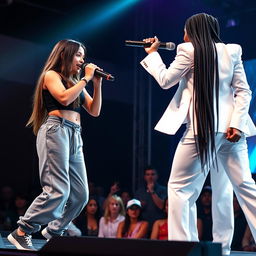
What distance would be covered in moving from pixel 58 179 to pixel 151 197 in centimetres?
286

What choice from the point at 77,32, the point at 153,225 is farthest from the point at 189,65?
the point at 77,32

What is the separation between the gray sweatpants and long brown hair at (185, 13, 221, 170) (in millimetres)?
662

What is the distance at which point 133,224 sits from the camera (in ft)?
17.6

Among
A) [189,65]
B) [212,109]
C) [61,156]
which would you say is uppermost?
[189,65]

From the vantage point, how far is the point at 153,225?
5227 mm

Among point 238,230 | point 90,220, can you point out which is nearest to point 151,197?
point 90,220

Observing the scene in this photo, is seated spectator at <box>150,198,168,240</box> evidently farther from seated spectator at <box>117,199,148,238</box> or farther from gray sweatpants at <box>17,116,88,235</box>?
gray sweatpants at <box>17,116,88,235</box>

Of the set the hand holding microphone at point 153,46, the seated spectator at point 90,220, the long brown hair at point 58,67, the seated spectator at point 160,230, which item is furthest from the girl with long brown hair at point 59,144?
the seated spectator at point 90,220

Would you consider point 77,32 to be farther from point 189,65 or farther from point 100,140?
point 189,65

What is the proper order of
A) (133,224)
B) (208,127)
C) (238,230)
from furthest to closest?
(133,224) < (238,230) < (208,127)

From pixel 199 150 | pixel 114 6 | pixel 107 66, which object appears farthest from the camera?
pixel 107 66

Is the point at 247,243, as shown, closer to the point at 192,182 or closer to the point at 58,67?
the point at 192,182

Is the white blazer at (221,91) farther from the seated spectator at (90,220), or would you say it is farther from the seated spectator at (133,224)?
the seated spectator at (90,220)

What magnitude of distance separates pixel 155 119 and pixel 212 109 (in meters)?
3.84
